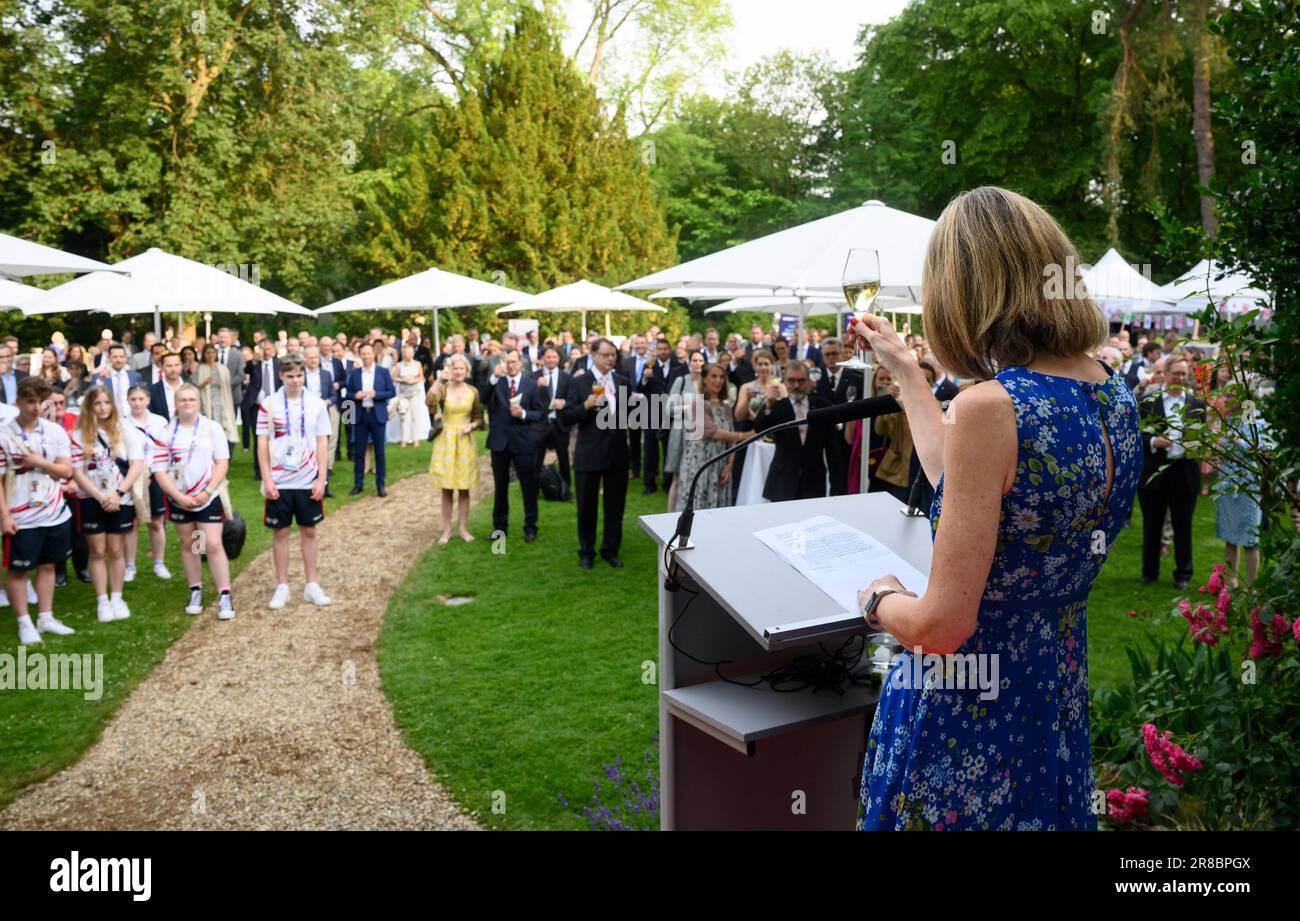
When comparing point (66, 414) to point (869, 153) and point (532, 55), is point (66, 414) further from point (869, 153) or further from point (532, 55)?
point (869, 153)

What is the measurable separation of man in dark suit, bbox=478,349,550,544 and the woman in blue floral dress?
9.73m

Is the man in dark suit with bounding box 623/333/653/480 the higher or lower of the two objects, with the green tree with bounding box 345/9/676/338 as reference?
lower

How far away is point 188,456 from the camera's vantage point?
8711 millimetres

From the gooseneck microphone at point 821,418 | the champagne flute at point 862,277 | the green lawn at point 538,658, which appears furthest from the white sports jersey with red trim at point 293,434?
the gooseneck microphone at point 821,418

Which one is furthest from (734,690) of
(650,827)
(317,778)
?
(317,778)

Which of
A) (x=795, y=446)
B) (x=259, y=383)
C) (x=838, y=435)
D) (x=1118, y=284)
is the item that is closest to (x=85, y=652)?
(x=795, y=446)

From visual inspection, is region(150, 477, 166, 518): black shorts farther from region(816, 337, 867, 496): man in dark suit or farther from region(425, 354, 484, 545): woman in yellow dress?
region(816, 337, 867, 496): man in dark suit

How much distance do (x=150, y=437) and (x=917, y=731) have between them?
8.28m

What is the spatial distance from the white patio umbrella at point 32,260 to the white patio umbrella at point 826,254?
5.69 meters

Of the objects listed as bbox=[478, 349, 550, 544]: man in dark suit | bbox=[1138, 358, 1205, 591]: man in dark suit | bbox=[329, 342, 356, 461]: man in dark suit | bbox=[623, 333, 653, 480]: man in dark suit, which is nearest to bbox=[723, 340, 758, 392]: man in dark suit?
bbox=[623, 333, 653, 480]: man in dark suit

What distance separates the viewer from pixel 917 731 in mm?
2316

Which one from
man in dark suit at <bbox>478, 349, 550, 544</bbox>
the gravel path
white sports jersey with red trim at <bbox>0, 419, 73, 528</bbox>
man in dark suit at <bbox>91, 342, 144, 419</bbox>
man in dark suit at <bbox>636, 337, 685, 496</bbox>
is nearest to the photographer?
the gravel path

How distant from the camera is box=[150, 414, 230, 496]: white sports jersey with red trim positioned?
28.6 feet

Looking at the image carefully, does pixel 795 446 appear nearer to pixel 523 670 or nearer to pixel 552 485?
pixel 523 670
